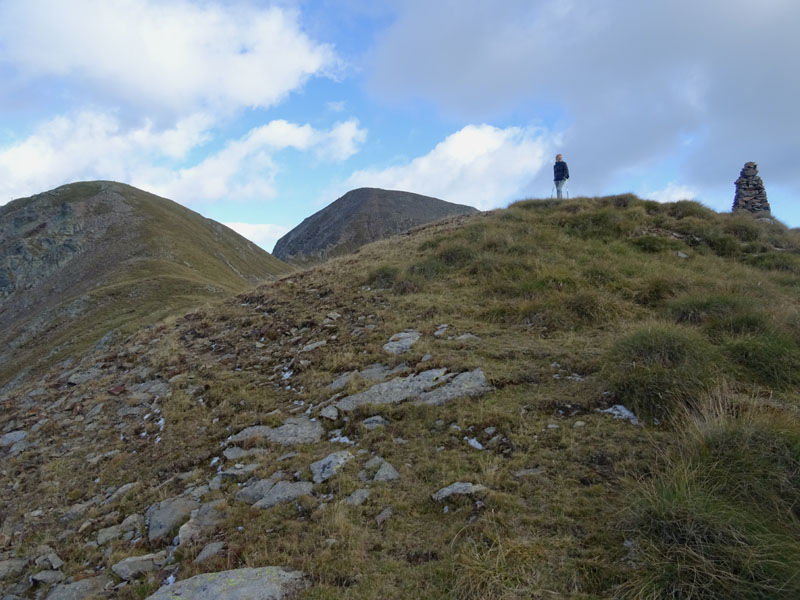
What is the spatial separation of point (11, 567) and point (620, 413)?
7.91 m

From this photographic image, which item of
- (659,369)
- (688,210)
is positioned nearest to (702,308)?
(659,369)

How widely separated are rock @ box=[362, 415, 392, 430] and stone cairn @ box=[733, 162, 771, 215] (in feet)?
73.3

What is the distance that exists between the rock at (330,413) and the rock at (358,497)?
2.05m

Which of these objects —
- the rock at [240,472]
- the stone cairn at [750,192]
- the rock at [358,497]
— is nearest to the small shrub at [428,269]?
the rock at [240,472]

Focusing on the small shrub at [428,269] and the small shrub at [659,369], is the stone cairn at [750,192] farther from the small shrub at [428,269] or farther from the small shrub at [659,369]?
the small shrub at [659,369]

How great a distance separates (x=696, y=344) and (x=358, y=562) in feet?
18.6

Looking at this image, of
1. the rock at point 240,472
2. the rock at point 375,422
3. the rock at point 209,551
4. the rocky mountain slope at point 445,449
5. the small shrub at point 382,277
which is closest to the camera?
the rocky mountain slope at point 445,449

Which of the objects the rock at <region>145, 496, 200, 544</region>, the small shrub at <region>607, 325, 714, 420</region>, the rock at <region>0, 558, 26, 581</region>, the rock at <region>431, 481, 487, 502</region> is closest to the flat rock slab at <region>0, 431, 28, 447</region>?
the rock at <region>0, 558, 26, 581</region>

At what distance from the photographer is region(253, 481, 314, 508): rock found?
18.4 feet

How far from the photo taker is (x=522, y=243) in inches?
577

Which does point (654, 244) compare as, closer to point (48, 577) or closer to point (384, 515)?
point (384, 515)

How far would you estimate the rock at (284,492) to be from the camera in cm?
560

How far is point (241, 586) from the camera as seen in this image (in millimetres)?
4113

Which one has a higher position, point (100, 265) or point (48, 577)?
point (100, 265)
